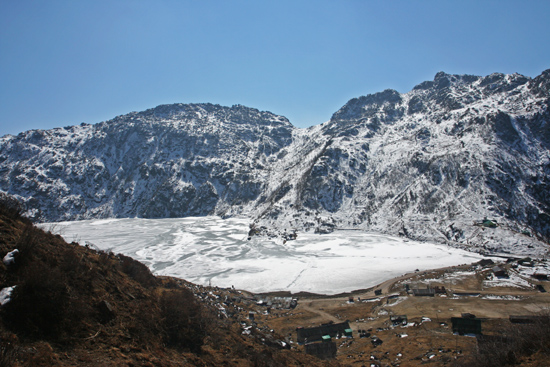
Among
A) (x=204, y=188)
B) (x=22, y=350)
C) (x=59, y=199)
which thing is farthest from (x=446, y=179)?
(x=59, y=199)

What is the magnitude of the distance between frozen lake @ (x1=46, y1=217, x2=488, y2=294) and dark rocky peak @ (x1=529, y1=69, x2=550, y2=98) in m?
110

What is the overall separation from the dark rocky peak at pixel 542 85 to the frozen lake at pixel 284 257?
11027 cm

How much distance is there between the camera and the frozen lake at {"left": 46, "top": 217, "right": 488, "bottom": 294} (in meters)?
68.0

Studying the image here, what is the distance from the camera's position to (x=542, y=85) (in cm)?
14288

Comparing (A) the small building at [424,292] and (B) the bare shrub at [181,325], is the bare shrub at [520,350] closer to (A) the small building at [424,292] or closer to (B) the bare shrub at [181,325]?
(B) the bare shrub at [181,325]

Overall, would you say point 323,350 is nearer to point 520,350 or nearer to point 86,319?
point 520,350

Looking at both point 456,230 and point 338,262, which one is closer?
point 338,262

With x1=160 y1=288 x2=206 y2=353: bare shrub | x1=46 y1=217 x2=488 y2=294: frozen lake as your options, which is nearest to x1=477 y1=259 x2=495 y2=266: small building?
x1=46 y1=217 x2=488 y2=294: frozen lake

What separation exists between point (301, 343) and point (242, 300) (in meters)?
18.2

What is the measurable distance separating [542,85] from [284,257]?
518 feet

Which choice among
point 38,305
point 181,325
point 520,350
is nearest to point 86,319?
point 38,305

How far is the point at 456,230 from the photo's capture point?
305ft

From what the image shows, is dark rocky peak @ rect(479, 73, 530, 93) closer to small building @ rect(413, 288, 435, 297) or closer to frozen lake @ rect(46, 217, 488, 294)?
frozen lake @ rect(46, 217, 488, 294)

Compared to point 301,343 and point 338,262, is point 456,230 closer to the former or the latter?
point 338,262
